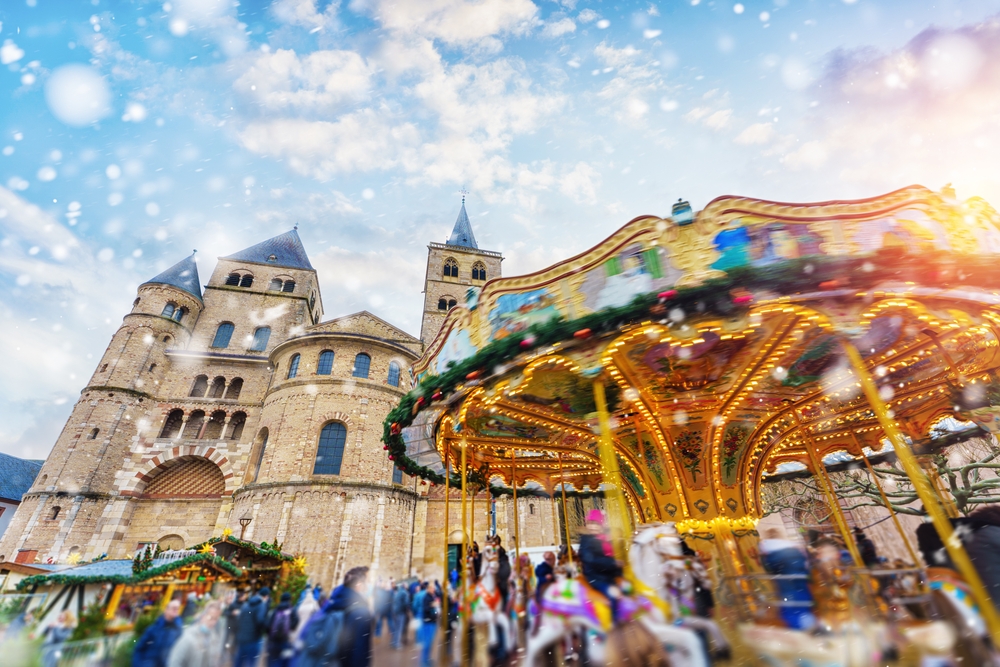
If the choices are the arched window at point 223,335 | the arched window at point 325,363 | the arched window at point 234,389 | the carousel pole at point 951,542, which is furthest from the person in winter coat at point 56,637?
the arched window at point 223,335

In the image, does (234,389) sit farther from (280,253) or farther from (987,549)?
(987,549)

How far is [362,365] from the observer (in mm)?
20484

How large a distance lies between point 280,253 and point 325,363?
613 inches

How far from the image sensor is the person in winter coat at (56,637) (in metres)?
4.76

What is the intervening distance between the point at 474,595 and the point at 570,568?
1902 millimetres

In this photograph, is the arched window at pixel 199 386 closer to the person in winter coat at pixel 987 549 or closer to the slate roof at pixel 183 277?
the slate roof at pixel 183 277

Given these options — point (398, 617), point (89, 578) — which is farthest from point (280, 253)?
point (398, 617)

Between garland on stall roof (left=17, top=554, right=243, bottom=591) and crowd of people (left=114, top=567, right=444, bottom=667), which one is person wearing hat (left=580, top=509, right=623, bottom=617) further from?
garland on stall roof (left=17, top=554, right=243, bottom=591)

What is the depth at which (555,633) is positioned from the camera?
4.53 metres

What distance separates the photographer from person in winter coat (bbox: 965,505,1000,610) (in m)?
3.89

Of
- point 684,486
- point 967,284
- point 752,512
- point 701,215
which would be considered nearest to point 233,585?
point 684,486

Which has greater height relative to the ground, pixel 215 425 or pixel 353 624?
pixel 215 425

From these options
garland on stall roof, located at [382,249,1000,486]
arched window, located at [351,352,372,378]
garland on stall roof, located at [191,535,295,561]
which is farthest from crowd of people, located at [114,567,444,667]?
arched window, located at [351,352,372,378]

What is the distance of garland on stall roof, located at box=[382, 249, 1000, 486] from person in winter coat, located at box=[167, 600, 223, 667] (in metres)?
4.59
